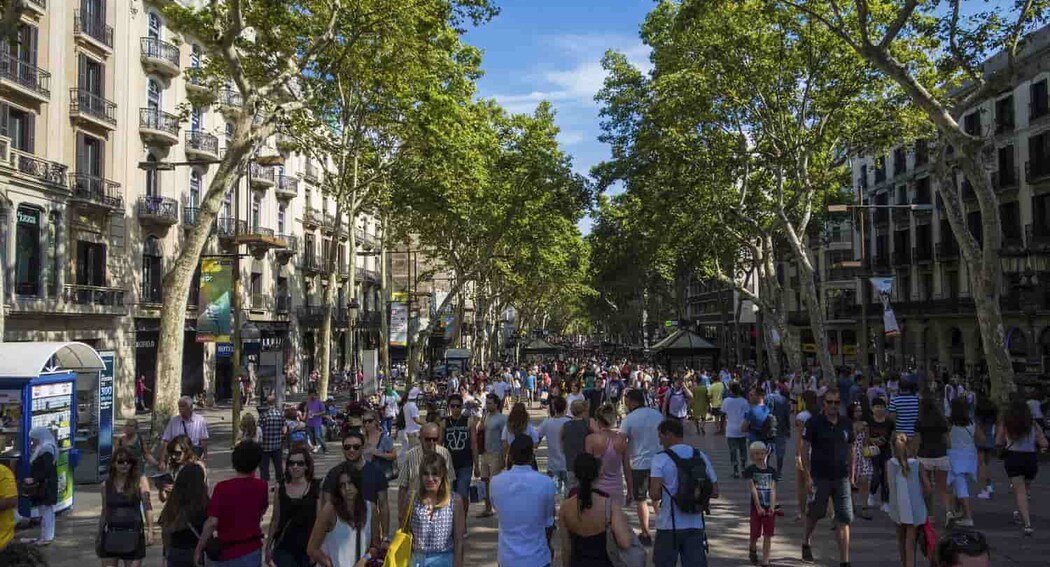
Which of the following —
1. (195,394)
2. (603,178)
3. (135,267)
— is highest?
(603,178)

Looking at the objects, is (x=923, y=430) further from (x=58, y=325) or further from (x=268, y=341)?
(x=268, y=341)

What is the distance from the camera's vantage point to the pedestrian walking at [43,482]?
9586 millimetres

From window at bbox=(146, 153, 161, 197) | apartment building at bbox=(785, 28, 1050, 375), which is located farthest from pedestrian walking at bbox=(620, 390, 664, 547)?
window at bbox=(146, 153, 161, 197)

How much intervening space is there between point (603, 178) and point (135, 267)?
1639 centimetres

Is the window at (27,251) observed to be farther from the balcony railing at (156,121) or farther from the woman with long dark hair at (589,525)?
the woman with long dark hair at (589,525)

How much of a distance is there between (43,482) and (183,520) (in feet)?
14.5

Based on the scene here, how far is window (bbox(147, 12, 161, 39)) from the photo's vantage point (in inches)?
1156

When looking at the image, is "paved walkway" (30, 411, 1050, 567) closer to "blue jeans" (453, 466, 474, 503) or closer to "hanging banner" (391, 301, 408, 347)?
"blue jeans" (453, 466, 474, 503)

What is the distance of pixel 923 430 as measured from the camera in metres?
9.38

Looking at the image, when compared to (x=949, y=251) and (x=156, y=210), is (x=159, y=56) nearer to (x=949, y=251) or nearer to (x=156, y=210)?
(x=156, y=210)

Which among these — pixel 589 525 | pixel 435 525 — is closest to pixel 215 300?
pixel 435 525

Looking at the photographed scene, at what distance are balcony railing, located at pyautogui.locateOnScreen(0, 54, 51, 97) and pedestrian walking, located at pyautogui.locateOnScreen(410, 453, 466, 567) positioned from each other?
22.4m

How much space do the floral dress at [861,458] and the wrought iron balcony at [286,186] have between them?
3285 cm

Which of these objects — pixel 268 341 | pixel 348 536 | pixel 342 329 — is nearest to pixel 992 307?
pixel 348 536
